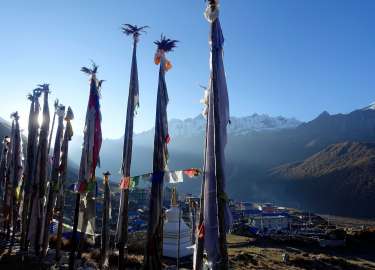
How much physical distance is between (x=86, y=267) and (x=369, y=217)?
101 metres

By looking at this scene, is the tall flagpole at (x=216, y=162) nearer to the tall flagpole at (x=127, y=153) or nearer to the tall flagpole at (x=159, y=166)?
the tall flagpole at (x=159, y=166)

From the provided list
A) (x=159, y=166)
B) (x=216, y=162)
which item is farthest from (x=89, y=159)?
(x=216, y=162)

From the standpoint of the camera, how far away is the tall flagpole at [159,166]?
12.3 m

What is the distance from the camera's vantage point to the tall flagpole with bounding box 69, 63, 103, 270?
43.1 feet

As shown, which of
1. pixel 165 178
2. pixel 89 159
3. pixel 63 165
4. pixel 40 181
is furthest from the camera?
pixel 63 165

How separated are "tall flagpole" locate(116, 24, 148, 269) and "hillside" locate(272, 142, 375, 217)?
349 ft

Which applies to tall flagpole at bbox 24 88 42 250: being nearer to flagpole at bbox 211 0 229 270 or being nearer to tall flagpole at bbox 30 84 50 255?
tall flagpole at bbox 30 84 50 255

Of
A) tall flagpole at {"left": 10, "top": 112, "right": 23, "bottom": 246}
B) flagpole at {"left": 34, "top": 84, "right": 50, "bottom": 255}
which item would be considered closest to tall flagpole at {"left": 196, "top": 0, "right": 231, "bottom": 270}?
flagpole at {"left": 34, "top": 84, "right": 50, "bottom": 255}

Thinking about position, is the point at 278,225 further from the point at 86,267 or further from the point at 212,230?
the point at 212,230

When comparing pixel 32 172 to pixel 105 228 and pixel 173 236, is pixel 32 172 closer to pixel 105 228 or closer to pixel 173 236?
pixel 105 228

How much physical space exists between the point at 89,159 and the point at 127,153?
132 cm

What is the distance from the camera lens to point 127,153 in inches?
539

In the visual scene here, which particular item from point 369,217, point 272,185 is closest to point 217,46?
point 369,217

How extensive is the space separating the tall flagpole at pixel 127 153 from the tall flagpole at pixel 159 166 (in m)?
1.07
